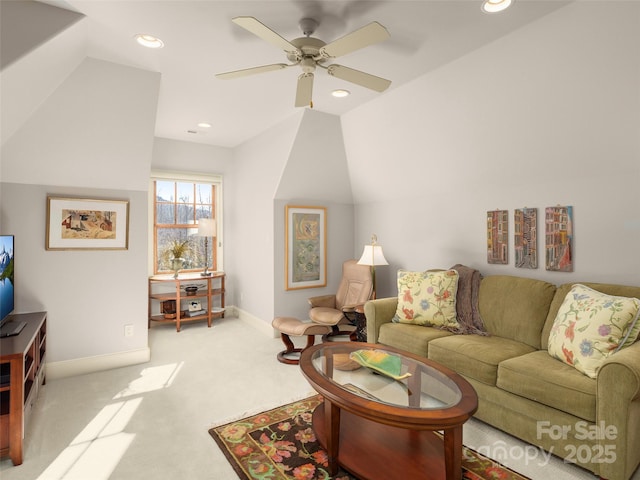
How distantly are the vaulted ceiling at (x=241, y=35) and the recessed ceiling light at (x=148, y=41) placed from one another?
40 mm

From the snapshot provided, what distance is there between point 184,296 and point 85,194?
2099 mm

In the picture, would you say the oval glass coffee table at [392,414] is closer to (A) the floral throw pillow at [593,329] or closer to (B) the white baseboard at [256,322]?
(A) the floral throw pillow at [593,329]

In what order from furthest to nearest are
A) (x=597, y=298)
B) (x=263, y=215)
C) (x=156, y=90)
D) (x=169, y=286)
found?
(x=169, y=286) < (x=263, y=215) < (x=156, y=90) < (x=597, y=298)

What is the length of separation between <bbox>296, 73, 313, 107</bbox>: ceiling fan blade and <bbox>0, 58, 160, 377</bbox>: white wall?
4.38 feet

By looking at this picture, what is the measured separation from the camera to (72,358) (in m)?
3.39

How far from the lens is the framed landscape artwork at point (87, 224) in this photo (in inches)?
129

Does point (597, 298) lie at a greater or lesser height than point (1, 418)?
greater

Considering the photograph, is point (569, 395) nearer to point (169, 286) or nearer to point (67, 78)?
point (67, 78)

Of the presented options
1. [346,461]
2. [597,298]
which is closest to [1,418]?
[346,461]

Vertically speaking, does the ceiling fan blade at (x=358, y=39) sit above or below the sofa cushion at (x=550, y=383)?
above

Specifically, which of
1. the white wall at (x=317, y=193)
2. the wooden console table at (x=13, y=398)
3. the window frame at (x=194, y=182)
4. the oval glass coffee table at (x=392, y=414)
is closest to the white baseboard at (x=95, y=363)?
the wooden console table at (x=13, y=398)

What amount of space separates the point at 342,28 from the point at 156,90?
5.75 ft

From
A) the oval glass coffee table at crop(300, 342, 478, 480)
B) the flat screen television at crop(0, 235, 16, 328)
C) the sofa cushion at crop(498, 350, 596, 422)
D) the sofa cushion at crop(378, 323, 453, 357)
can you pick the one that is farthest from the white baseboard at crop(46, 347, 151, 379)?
the sofa cushion at crop(498, 350, 596, 422)

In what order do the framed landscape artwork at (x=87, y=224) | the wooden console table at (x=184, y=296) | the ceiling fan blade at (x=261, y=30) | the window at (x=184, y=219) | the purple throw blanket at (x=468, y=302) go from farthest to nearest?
the window at (x=184, y=219), the wooden console table at (x=184, y=296), the framed landscape artwork at (x=87, y=224), the purple throw blanket at (x=468, y=302), the ceiling fan blade at (x=261, y=30)
